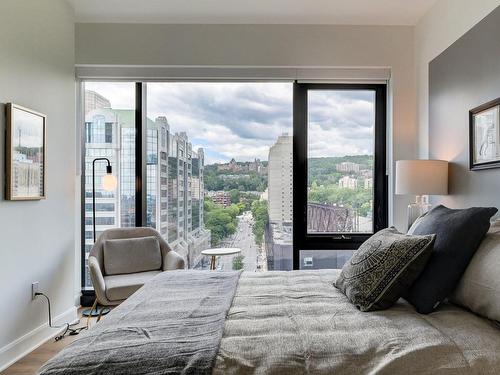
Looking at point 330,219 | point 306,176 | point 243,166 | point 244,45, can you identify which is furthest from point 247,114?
point 330,219

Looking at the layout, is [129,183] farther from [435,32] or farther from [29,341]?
[435,32]

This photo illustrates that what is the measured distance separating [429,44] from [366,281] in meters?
2.49

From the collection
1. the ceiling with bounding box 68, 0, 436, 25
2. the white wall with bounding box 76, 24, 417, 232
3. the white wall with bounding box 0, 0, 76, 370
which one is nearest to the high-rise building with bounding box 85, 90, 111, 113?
the white wall with bounding box 0, 0, 76, 370

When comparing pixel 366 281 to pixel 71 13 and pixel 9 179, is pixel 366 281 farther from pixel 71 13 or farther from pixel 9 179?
pixel 71 13

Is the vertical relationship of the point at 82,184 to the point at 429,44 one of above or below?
below

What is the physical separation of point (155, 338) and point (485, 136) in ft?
7.33

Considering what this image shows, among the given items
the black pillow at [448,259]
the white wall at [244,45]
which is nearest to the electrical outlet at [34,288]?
the white wall at [244,45]

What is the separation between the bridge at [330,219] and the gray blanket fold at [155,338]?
1.91 meters

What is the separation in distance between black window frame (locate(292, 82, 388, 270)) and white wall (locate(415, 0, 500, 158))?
349 mm

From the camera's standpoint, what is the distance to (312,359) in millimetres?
1063

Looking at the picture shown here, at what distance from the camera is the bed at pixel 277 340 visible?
103 centimetres

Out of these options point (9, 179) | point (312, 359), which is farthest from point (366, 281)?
point (9, 179)

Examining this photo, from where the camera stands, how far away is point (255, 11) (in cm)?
312

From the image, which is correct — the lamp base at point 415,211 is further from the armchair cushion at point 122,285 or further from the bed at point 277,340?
the armchair cushion at point 122,285
